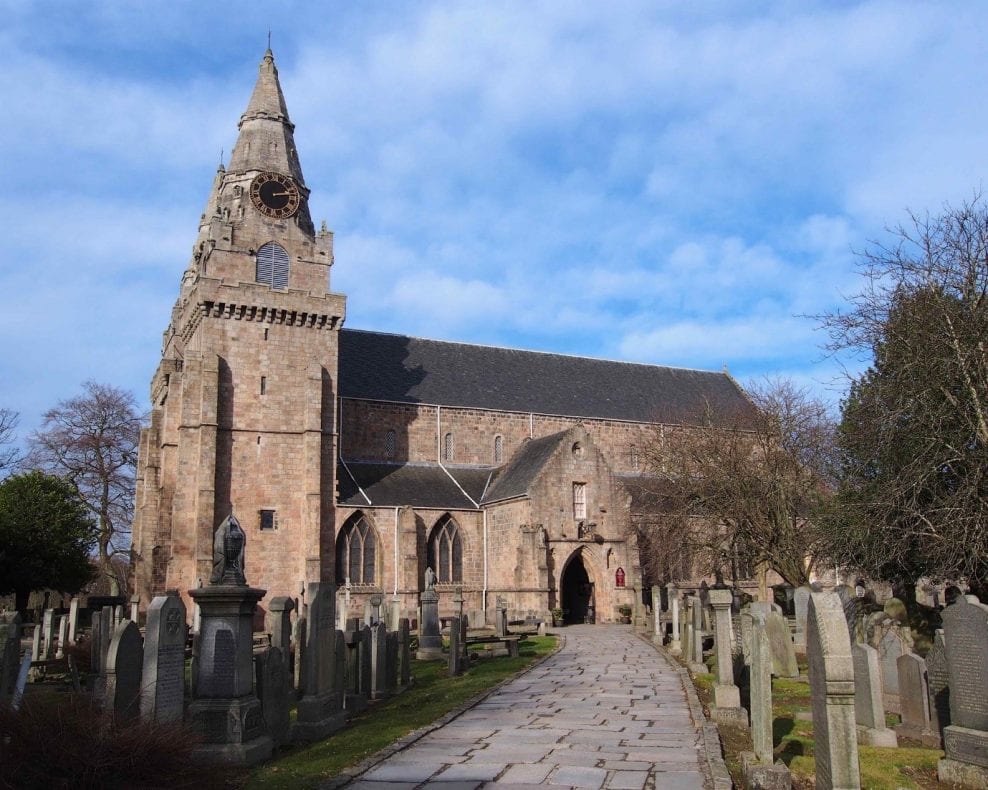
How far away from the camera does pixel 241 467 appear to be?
115 ft

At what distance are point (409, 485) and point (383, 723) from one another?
84.5 feet

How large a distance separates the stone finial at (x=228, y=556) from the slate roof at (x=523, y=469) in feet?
82.4

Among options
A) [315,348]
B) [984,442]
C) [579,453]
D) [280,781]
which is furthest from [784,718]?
[315,348]

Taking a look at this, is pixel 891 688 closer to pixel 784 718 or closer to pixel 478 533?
pixel 784 718

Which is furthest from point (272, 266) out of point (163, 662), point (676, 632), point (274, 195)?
point (163, 662)

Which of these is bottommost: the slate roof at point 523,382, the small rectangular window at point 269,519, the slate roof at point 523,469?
the small rectangular window at point 269,519

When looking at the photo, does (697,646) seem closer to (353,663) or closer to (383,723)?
(353,663)

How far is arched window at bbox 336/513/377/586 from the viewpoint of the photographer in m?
36.3

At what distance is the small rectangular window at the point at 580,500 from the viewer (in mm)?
38188

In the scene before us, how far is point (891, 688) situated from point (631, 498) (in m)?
24.2

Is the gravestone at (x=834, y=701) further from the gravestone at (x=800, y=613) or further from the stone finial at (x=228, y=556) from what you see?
the gravestone at (x=800, y=613)

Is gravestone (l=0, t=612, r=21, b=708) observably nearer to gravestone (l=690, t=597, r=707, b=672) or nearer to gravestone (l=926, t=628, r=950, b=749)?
gravestone (l=926, t=628, r=950, b=749)

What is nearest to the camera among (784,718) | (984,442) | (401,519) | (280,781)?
(280,781)

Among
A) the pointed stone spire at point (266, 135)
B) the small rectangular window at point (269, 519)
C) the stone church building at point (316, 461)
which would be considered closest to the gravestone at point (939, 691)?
the stone church building at point (316, 461)
